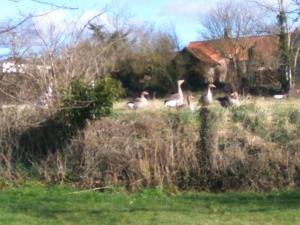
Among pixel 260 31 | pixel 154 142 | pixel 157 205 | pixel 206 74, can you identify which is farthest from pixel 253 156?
pixel 206 74

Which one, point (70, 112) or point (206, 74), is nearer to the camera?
point (70, 112)

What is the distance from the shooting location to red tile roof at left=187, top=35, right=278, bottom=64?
68.5 meters

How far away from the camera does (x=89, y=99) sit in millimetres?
18609

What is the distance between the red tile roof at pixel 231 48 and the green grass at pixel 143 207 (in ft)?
174

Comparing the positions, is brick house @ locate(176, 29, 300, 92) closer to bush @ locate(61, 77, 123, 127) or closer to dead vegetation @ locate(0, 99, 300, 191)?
bush @ locate(61, 77, 123, 127)

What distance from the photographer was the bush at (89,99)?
18438mm

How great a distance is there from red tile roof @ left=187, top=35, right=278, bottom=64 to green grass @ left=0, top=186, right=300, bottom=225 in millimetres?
53136

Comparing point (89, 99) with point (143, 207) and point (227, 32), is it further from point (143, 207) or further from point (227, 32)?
point (227, 32)

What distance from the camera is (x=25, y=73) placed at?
19938 mm

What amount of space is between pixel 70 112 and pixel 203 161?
3827 millimetres

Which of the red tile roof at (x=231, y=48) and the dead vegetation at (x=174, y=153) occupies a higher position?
the red tile roof at (x=231, y=48)

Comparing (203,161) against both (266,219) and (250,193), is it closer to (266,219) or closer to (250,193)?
(250,193)

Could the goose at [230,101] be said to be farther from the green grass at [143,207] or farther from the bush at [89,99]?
the green grass at [143,207]

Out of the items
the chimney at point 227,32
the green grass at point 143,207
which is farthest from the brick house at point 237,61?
the green grass at point 143,207
